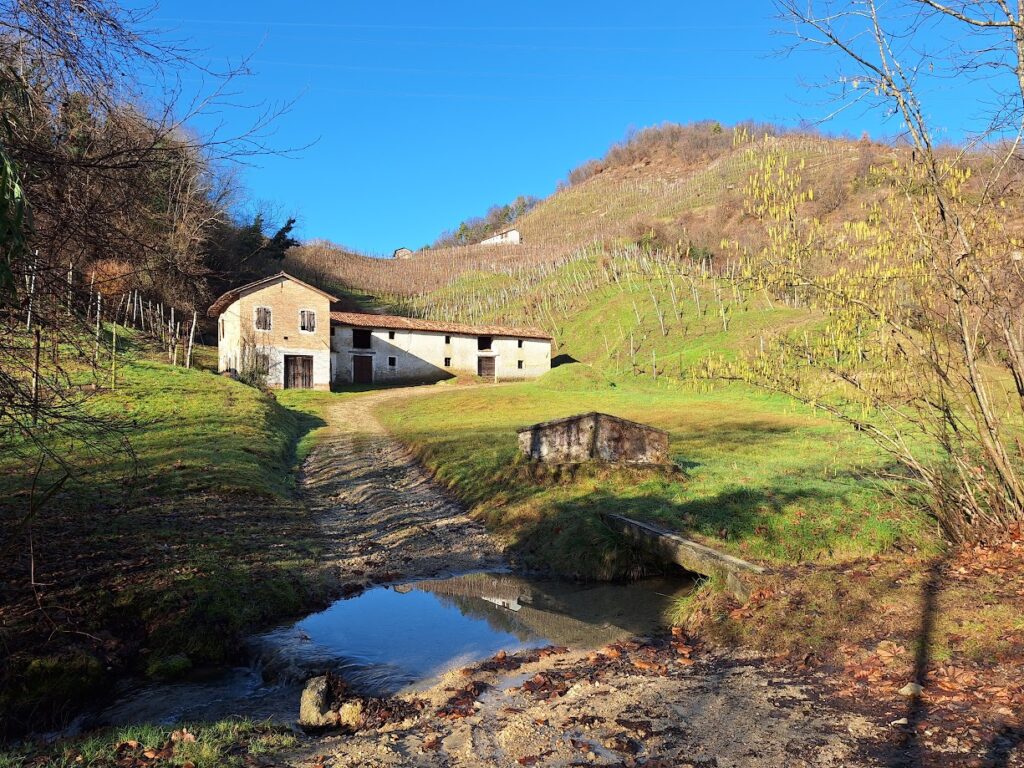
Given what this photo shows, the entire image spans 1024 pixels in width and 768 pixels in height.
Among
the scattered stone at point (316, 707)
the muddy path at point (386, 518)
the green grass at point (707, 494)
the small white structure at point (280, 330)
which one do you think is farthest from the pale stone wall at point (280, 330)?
the scattered stone at point (316, 707)

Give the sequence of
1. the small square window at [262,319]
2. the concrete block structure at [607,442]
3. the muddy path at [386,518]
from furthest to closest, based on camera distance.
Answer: the small square window at [262,319]
the concrete block structure at [607,442]
the muddy path at [386,518]

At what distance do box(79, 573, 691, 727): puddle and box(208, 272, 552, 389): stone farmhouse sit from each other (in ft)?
117

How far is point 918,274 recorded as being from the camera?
8984mm

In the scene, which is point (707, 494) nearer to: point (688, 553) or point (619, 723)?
point (688, 553)

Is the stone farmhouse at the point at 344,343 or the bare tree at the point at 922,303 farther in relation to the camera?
the stone farmhouse at the point at 344,343

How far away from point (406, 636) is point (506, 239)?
123286 millimetres

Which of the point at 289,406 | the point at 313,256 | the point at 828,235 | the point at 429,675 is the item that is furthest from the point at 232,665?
the point at 313,256

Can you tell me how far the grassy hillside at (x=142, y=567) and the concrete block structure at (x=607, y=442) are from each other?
6.21 m

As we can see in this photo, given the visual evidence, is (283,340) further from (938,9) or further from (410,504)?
(938,9)

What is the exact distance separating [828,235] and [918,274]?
1.41 m

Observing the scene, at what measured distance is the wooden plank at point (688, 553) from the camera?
9.30 m

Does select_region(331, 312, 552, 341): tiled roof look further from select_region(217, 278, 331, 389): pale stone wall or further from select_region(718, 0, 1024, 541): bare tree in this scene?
select_region(718, 0, 1024, 541): bare tree

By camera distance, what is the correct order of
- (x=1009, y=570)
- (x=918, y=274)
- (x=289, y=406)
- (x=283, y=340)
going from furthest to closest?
1. (x=283, y=340)
2. (x=289, y=406)
3. (x=918, y=274)
4. (x=1009, y=570)

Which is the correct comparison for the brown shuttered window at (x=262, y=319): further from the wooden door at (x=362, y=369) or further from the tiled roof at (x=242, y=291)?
the wooden door at (x=362, y=369)
